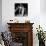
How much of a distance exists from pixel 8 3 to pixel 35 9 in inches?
44.3

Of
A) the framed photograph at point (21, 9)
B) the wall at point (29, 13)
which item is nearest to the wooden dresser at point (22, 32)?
the wall at point (29, 13)

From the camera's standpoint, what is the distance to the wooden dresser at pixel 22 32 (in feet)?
19.0

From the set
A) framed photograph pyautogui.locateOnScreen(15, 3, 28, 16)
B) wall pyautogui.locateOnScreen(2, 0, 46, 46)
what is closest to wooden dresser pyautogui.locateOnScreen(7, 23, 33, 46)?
wall pyautogui.locateOnScreen(2, 0, 46, 46)

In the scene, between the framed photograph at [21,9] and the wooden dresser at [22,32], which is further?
the framed photograph at [21,9]

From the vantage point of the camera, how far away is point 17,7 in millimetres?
5941

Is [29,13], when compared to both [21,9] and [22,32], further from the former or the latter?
[22,32]

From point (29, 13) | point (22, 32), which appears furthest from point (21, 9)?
point (22, 32)

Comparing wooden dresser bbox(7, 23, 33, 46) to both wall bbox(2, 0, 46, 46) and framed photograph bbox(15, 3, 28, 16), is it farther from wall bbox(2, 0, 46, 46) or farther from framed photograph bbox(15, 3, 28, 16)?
framed photograph bbox(15, 3, 28, 16)

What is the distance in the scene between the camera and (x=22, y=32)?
5855 mm

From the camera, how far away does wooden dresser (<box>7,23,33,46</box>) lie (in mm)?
5785

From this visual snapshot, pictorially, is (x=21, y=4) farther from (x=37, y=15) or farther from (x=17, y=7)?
(x=37, y=15)

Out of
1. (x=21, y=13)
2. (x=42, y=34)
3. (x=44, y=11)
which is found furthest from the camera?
(x=44, y=11)

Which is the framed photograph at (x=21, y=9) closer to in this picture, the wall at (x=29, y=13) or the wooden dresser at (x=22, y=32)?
the wall at (x=29, y=13)

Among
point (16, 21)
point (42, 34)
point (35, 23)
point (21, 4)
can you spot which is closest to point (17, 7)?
point (21, 4)
